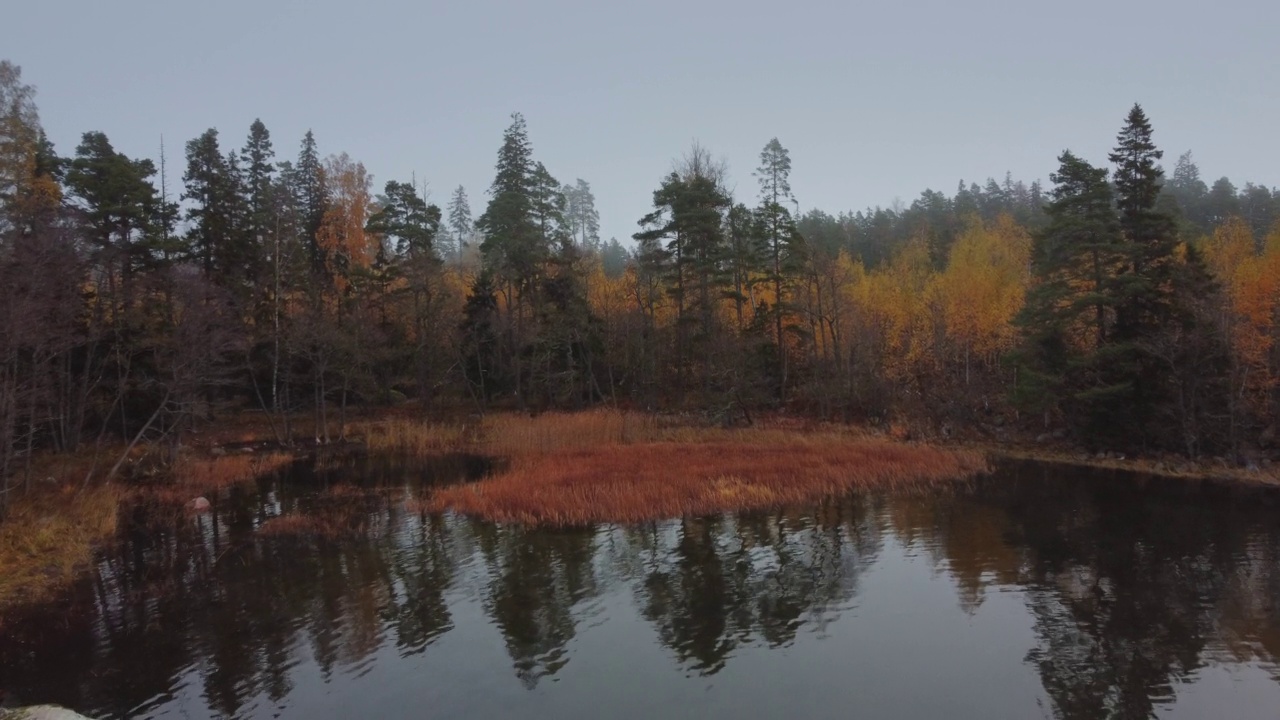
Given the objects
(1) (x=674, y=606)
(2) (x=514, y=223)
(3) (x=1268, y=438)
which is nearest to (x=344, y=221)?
(2) (x=514, y=223)

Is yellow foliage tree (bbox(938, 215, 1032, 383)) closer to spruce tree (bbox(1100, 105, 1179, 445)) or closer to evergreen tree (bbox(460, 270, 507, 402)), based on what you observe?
spruce tree (bbox(1100, 105, 1179, 445))

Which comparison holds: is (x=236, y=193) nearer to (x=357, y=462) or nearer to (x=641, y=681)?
(x=357, y=462)

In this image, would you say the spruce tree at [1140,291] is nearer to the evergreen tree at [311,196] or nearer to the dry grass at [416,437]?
the dry grass at [416,437]

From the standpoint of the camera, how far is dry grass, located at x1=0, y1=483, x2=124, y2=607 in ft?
47.9

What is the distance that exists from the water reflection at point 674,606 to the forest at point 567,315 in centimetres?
913

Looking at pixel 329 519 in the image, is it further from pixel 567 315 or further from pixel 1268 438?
pixel 1268 438

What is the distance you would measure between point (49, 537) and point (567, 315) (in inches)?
1116

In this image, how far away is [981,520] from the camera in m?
18.8

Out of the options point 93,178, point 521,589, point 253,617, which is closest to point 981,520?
point 521,589

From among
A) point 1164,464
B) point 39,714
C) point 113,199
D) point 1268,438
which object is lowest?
point 1164,464

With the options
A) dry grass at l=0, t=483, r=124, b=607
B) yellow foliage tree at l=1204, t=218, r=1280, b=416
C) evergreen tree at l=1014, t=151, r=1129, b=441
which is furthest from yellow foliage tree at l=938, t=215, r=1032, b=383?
dry grass at l=0, t=483, r=124, b=607

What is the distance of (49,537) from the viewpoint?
1689cm

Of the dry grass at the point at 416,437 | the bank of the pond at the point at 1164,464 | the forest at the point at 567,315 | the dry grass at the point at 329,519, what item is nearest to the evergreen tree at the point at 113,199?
the forest at the point at 567,315

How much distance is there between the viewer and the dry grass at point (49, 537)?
1460cm
